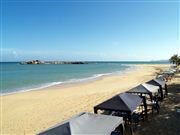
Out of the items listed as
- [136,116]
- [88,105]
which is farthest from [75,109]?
[136,116]

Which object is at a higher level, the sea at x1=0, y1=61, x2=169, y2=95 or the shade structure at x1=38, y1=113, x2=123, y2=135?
the shade structure at x1=38, y1=113, x2=123, y2=135

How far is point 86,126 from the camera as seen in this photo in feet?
15.8

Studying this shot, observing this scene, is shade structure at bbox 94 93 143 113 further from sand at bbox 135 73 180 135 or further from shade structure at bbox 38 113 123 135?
shade structure at bbox 38 113 123 135

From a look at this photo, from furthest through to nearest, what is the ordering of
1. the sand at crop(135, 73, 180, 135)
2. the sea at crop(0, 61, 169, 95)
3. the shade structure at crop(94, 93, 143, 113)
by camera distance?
the sea at crop(0, 61, 169, 95), the sand at crop(135, 73, 180, 135), the shade structure at crop(94, 93, 143, 113)

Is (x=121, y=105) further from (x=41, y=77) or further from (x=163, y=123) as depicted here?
(x=41, y=77)

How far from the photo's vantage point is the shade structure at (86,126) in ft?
14.7

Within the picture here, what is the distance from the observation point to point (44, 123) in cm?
1030

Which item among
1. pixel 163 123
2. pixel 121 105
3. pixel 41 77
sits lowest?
pixel 41 77

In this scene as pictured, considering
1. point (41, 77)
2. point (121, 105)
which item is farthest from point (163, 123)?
point (41, 77)

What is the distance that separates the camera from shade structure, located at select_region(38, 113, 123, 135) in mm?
4488

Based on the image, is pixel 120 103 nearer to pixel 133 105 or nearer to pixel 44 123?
pixel 133 105

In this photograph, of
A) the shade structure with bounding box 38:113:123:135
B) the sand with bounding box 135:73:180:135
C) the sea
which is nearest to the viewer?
the shade structure with bounding box 38:113:123:135

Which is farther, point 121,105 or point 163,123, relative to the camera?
point 163,123

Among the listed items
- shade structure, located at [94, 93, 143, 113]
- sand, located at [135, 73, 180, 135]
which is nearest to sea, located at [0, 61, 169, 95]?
sand, located at [135, 73, 180, 135]
